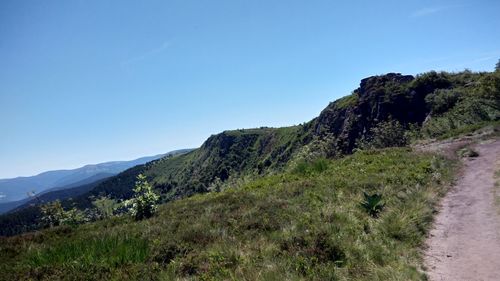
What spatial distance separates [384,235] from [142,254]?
625cm

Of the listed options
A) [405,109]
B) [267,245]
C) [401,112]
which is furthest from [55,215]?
[405,109]

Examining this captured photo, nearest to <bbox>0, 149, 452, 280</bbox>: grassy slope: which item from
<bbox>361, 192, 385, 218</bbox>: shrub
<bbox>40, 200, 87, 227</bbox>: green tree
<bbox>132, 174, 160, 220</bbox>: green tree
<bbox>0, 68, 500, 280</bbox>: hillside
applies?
<bbox>0, 68, 500, 280</bbox>: hillside

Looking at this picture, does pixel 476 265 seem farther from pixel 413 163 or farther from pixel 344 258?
pixel 413 163

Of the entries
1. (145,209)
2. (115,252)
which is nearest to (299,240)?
(115,252)

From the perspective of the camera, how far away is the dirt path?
6.90m

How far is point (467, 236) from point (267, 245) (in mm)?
5006

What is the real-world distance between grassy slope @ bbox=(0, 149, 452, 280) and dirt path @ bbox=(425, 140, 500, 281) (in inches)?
16.5

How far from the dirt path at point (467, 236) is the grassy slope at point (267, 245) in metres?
0.42

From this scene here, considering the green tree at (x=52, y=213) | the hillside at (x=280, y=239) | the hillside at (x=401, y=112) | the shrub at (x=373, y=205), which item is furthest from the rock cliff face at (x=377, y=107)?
the shrub at (x=373, y=205)

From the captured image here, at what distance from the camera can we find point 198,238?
1050 centimetres

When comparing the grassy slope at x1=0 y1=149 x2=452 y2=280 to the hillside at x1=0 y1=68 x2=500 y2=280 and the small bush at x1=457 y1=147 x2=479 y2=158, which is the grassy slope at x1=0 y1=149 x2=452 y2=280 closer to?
the hillside at x1=0 y1=68 x2=500 y2=280

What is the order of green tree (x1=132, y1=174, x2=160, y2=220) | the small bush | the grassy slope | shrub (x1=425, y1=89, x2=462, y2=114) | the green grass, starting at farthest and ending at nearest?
1. shrub (x1=425, y1=89, x2=462, y2=114)
2. the small bush
3. green tree (x1=132, y1=174, x2=160, y2=220)
4. the green grass
5. the grassy slope

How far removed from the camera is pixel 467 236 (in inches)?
343

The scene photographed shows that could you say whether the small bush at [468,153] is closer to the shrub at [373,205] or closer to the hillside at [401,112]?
the hillside at [401,112]
